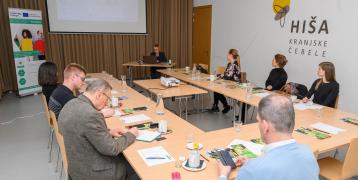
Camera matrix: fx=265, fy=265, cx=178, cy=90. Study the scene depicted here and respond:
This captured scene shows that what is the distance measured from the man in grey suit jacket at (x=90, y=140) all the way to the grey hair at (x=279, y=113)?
3.82 ft

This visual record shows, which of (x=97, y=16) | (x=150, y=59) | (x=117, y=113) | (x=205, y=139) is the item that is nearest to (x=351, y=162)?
(x=205, y=139)

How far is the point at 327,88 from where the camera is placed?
3756 mm

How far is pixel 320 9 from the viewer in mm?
5363

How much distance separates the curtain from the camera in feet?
22.8

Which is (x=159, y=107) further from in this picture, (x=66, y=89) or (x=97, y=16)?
(x=97, y=16)

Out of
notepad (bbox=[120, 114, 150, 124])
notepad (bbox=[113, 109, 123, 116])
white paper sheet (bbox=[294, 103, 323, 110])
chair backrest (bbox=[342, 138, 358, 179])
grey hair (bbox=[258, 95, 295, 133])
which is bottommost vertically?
chair backrest (bbox=[342, 138, 358, 179])

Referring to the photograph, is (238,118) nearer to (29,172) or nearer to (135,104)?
(135,104)

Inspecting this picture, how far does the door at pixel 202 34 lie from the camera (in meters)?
8.73

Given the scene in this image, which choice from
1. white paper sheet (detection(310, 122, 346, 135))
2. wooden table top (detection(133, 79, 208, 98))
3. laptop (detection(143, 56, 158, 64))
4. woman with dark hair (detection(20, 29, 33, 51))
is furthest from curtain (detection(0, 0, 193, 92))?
white paper sheet (detection(310, 122, 346, 135))

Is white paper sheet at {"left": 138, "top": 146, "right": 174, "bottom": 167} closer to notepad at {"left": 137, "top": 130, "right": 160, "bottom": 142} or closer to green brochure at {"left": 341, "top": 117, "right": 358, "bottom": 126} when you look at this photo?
notepad at {"left": 137, "top": 130, "right": 160, "bottom": 142}

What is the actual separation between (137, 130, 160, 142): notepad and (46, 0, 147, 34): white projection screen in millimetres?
6155

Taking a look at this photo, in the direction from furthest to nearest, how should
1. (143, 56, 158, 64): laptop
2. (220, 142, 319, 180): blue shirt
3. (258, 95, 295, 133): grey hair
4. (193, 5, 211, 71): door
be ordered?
(193, 5, 211, 71): door → (143, 56, 158, 64): laptop → (258, 95, 295, 133): grey hair → (220, 142, 319, 180): blue shirt

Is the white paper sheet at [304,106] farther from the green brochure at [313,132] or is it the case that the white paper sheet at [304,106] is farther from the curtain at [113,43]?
the curtain at [113,43]

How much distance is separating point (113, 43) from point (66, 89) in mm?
5623
